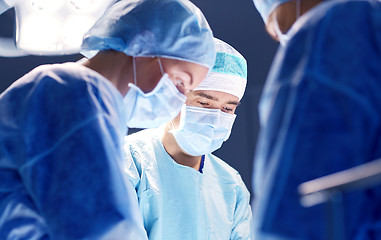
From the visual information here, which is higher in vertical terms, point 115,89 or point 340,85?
point 340,85

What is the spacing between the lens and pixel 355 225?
0.96 meters

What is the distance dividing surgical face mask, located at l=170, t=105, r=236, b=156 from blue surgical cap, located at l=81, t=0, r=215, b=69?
65 cm

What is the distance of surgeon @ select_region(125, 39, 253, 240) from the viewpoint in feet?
7.56

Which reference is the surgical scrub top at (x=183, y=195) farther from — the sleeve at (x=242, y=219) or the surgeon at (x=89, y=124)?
the surgeon at (x=89, y=124)

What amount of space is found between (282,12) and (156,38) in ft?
1.58

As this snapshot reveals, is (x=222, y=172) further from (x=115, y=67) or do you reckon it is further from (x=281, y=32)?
(x=281, y=32)

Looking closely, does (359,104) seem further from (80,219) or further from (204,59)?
(204,59)

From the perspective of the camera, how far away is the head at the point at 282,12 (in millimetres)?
1301

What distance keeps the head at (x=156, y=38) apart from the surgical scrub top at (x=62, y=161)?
0.23 meters

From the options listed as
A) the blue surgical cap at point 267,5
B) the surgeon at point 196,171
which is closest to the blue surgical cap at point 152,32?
the blue surgical cap at point 267,5

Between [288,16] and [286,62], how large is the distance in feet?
1.04

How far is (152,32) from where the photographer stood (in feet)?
5.45

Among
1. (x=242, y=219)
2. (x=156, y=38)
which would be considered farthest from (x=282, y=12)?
(x=242, y=219)

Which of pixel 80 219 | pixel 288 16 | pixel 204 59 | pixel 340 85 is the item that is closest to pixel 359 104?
pixel 340 85
